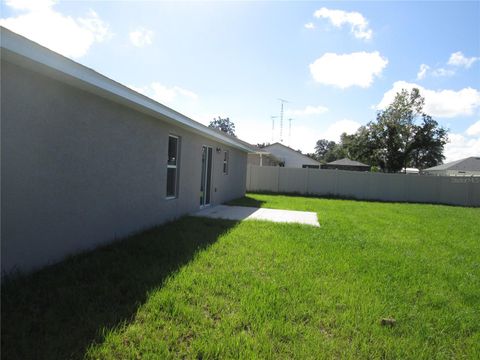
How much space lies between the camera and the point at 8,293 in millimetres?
2887

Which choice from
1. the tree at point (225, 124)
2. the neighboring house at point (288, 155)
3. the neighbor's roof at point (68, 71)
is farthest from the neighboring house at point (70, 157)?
the tree at point (225, 124)

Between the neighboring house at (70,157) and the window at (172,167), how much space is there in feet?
1.16

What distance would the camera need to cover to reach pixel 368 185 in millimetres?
17531

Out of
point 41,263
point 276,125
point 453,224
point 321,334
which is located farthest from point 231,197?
point 276,125

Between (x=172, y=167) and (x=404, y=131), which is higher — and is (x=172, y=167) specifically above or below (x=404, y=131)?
below

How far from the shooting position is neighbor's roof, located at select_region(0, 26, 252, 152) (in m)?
2.76

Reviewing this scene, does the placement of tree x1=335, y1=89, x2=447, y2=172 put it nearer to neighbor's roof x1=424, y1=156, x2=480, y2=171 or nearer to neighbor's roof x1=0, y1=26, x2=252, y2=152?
neighbor's roof x1=424, y1=156, x2=480, y2=171

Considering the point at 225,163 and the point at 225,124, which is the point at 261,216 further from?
the point at 225,124

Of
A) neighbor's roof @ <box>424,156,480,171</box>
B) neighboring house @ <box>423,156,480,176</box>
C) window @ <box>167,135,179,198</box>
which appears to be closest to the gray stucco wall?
window @ <box>167,135,179,198</box>

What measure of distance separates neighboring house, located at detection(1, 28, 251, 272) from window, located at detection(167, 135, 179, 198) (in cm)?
35

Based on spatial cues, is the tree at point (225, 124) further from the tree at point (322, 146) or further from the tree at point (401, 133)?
the tree at point (322, 146)

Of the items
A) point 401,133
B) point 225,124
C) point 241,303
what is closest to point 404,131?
point 401,133

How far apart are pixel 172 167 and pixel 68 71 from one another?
13.6 feet

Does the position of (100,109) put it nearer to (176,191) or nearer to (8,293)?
(8,293)
